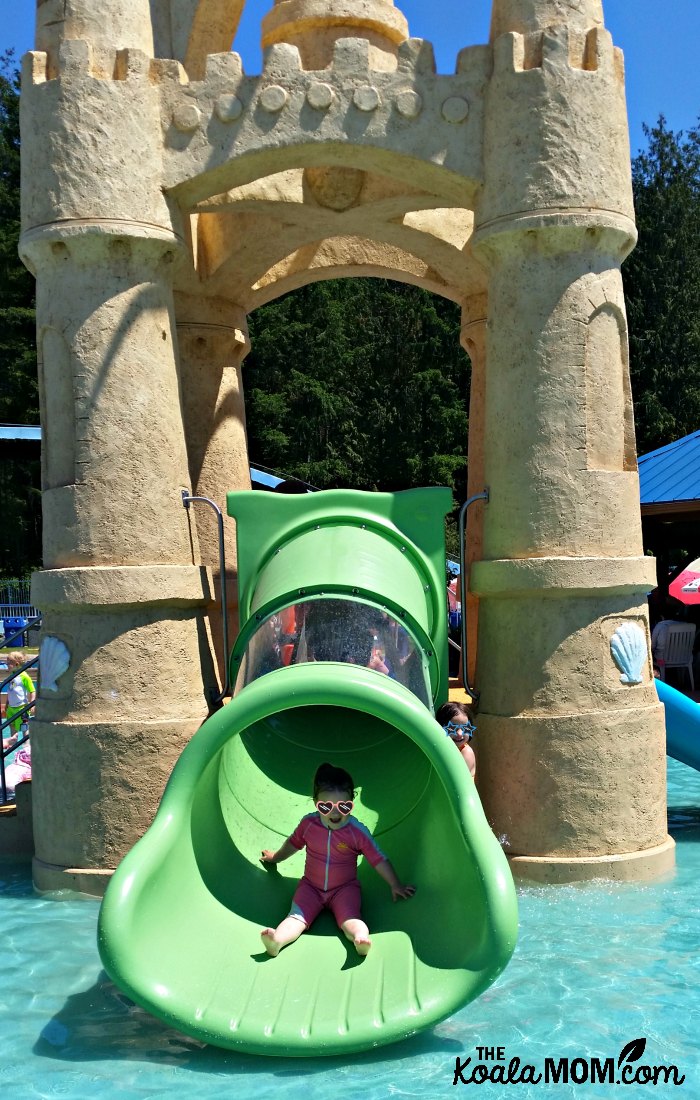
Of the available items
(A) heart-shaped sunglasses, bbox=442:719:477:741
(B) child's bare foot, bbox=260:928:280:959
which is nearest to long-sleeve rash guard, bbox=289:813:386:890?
(B) child's bare foot, bbox=260:928:280:959

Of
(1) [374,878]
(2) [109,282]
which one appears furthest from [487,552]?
(2) [109,282]

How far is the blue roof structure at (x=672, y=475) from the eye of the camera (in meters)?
13.5

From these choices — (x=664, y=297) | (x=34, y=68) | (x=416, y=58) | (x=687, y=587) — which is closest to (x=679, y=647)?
(x=687, y=587)

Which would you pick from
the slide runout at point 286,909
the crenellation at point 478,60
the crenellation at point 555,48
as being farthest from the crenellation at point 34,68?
the slide runout at point 286,909

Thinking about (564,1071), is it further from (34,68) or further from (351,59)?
(34,68)

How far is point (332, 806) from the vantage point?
4.93 meters

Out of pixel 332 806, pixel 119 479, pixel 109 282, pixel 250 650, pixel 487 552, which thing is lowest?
pixel 332 806

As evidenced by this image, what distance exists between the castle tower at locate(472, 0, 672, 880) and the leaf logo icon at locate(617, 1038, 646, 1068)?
6.22 feet

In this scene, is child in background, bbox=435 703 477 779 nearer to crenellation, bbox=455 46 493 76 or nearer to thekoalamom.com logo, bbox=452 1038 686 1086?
thekoalamom.com logo, bbox=452 1038 686 1086

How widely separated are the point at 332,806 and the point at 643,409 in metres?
26.0

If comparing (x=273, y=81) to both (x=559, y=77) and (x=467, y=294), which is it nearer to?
(x=559, y=77)

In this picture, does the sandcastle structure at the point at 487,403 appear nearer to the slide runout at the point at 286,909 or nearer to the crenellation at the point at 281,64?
the crenellation at the point at 281,64

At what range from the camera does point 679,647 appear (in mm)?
13000

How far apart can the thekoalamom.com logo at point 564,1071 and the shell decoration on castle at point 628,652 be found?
2603mm
